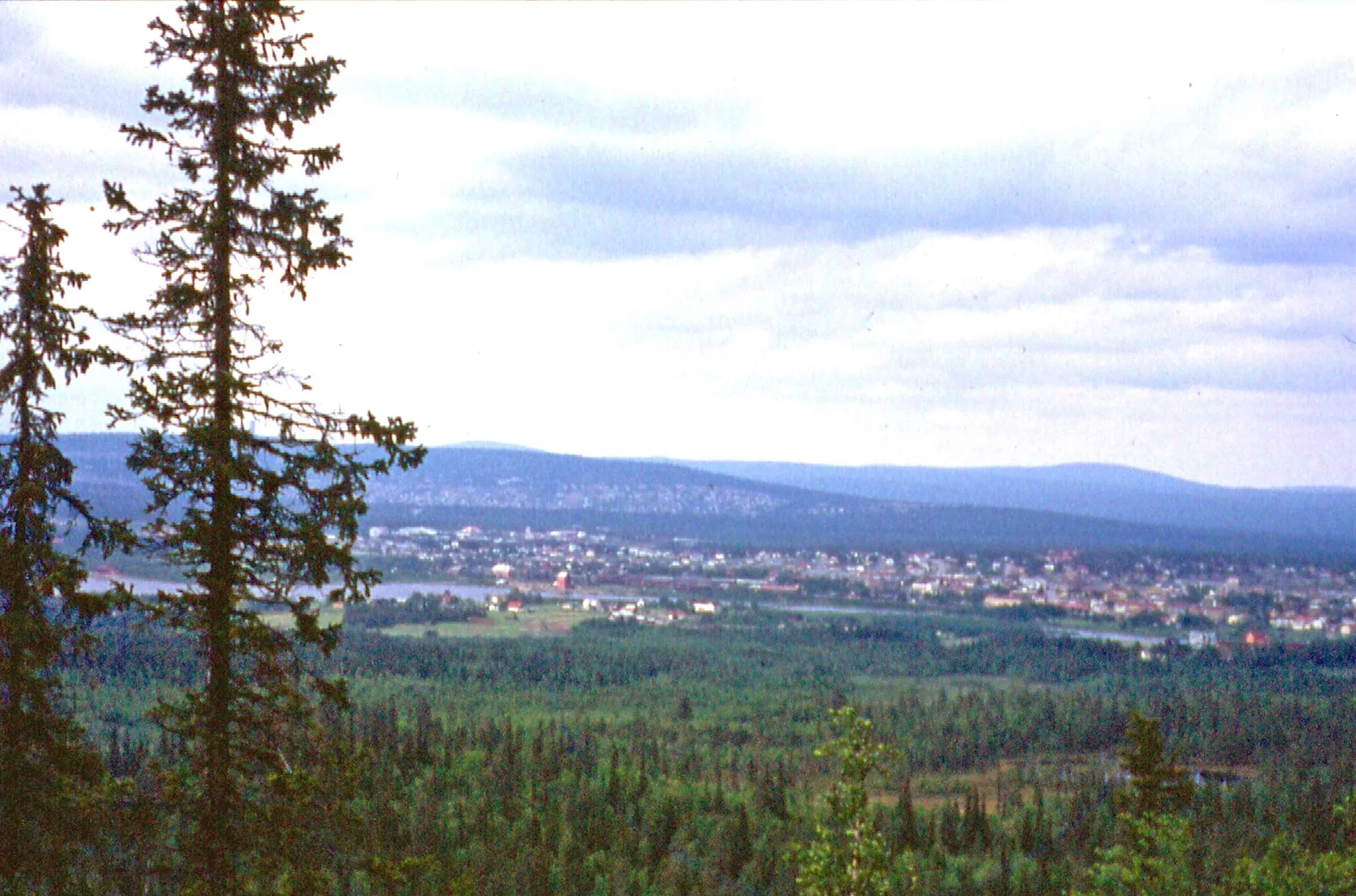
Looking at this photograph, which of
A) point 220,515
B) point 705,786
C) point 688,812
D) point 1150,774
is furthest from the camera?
point 705,786

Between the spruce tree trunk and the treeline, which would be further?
the treeline

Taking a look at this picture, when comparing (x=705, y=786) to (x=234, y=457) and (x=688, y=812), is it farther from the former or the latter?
(x=234, y=457)

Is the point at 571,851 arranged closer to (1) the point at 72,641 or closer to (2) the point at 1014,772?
(1) the point at 72,641

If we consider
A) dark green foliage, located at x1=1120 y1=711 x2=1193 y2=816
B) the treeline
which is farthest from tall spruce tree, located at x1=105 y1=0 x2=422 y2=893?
dark green foliage, located at x1=1120 y1=711 x2=1193 y2=816

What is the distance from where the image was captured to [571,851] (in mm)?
86188

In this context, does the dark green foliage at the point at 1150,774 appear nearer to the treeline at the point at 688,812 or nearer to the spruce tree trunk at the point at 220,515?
the treeline at the point at 688,812

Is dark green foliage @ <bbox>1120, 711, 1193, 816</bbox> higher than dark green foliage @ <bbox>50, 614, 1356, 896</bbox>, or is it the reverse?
dark green foliage @ <bbox>1120, 711, 1193, 816</bbox>

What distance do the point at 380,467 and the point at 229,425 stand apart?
245cm

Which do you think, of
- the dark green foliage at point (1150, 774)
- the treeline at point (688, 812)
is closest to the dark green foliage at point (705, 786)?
the treeline at point (688, 812)

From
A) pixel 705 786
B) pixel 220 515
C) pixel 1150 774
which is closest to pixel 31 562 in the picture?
pixel 220 515

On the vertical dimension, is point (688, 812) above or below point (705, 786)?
above

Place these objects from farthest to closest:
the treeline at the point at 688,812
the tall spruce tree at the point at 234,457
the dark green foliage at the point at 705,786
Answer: the treeline at the point at 688,812, the dark green foliage at the point at 705,786, the tall spruce tree at the point at 234,457

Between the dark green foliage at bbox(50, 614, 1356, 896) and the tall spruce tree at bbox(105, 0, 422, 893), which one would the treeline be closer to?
the dark green foliage at bbox(50, 614, 1356, 896)

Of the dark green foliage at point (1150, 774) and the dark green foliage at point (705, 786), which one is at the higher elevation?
the dark green foliage at point (1150, 774)
